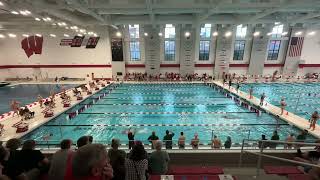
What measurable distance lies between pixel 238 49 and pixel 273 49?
13.7 ft

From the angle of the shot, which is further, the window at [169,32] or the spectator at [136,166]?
the window at [169,32]

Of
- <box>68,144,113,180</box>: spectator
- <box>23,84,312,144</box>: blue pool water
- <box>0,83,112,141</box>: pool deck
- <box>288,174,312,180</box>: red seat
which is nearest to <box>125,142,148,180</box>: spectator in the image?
<box>68,144,113,180</box>: spectator

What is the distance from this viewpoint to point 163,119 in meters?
10.6

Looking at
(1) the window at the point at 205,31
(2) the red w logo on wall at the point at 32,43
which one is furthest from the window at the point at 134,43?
(2) the red w logo on wall at the point at 32,43

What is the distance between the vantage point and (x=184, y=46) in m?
21.5

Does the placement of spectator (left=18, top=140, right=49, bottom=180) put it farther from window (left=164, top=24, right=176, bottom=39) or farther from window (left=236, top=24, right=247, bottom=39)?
window (left=236, top=24, right=247, bottom=39)

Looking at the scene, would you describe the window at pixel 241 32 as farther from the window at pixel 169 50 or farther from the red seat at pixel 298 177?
the red seat at pixel 298 177

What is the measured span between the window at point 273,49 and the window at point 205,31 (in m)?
7.48

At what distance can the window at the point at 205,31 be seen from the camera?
21.5m

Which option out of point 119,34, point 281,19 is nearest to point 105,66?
point 119,34

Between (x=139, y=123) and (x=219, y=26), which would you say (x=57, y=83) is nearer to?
(x=139, y=123)

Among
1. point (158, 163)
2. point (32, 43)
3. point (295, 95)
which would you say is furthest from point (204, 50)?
point (158, 163)

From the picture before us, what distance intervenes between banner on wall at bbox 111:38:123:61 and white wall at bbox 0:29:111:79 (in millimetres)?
602

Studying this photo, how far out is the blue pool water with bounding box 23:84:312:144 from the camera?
8.62 m
